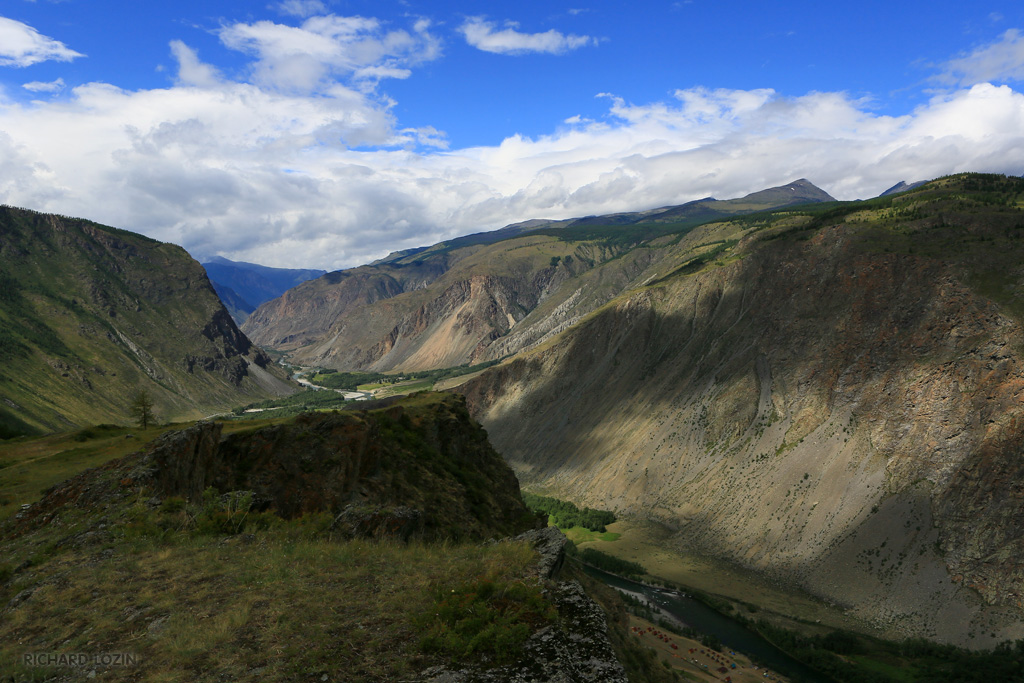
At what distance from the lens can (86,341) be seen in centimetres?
15050

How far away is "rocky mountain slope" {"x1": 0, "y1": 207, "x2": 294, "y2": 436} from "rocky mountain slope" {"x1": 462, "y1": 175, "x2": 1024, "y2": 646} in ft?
321

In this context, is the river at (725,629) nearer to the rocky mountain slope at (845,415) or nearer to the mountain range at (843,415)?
the rocky mountain slope at (845,415)

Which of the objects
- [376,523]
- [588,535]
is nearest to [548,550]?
[376,523]

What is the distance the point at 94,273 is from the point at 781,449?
707ft

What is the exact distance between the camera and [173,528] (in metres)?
15.3

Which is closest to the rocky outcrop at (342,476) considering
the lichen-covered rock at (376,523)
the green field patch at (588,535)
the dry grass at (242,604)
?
the lichen-covered rock at (376,523)

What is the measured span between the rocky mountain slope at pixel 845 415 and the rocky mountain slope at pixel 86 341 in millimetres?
97927

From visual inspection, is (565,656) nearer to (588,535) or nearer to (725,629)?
(725,629)

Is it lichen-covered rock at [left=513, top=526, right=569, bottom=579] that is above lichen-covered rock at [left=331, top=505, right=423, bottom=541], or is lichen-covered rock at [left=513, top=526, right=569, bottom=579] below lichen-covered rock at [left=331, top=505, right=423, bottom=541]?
Result: above

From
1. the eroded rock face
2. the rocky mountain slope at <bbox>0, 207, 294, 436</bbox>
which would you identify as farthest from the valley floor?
the rocky mountain slope at <bbox>0, 207, 294, 436</bbox>

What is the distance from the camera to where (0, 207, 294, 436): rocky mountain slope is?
11625 centimetres

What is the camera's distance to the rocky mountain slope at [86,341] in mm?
116250

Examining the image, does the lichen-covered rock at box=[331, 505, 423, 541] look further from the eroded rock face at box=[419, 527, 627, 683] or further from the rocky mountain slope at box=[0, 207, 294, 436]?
the rocky mountain slope at box=[0, 207, 294, 436]

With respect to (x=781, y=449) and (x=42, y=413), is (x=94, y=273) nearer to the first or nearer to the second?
(x=42, y=413)
